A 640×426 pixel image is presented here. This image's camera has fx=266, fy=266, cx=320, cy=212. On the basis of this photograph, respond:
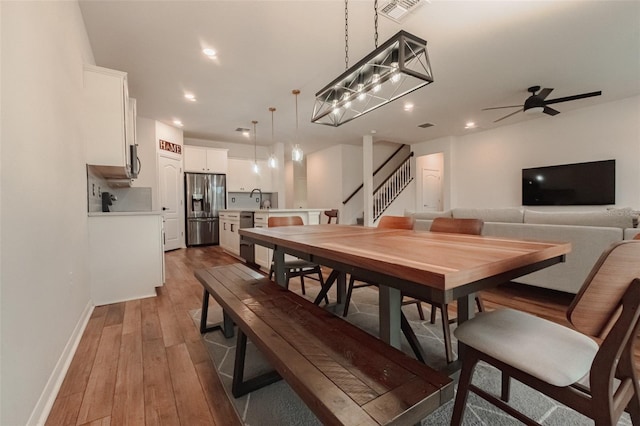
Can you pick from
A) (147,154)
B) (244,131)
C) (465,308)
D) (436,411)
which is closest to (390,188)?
(244,131)

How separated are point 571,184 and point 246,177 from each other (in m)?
7.28

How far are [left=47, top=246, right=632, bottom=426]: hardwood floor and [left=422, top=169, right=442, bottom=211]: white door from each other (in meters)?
5.17

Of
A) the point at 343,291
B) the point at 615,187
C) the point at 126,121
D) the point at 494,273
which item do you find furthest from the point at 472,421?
the point at 615,187

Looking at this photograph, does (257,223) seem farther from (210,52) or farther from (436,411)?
(436,411)

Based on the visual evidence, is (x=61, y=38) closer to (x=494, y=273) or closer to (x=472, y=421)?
(x=494, y=273)

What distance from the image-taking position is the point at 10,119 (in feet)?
3.52

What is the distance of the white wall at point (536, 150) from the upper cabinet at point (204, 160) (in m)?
5.37

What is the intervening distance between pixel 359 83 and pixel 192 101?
358 cm

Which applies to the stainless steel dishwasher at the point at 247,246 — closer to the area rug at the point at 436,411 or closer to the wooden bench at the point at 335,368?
the area rug at the point at 436,411

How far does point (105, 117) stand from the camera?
2.58 meters

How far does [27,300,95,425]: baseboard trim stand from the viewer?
3.95ft

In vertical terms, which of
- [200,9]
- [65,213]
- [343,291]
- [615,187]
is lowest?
[343,291]

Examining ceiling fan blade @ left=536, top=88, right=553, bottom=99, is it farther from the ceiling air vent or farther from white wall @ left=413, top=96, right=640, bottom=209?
the ceiling air vent

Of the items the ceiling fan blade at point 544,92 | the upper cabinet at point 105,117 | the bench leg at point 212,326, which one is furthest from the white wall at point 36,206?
the ceiling fan blade at point 544,92
